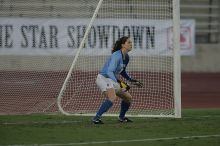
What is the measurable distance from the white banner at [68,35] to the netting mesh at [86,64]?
0.09 ft

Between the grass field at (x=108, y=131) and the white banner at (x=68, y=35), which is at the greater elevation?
the white banner at (x=68, y=35)

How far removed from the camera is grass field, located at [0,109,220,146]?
11.3 meters

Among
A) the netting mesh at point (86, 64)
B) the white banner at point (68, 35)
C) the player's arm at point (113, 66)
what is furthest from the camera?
the white banner at point (68, 35)

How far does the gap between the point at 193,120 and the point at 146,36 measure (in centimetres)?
400

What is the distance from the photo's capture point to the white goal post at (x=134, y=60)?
51.0 feet

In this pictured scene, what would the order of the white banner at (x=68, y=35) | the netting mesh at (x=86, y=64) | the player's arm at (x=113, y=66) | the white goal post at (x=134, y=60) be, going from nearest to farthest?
the player's arm at (x=113, y=66) → the white goal post at (x=134, y=60) → the netting mesh at (x=86, y=64) → the white banner at (x=68, y=35)

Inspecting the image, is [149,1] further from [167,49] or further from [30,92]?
[30,92]

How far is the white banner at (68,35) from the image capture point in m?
16.8

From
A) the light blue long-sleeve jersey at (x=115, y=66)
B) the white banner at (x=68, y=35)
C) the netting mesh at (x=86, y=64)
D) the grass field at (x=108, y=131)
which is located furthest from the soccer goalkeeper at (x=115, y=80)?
the white banner at (x=68, y=35)

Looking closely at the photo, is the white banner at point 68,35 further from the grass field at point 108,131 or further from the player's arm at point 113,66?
the player's arm at point 113,66

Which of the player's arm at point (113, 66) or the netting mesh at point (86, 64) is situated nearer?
the player's arm at point (113, 66)

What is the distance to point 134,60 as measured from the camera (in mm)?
17125

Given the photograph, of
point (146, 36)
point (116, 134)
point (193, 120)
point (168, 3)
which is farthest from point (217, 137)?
point (146, 36)

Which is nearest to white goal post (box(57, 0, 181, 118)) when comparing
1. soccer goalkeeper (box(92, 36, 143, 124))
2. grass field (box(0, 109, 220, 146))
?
grass field (box(0, 109, 220, 146))
